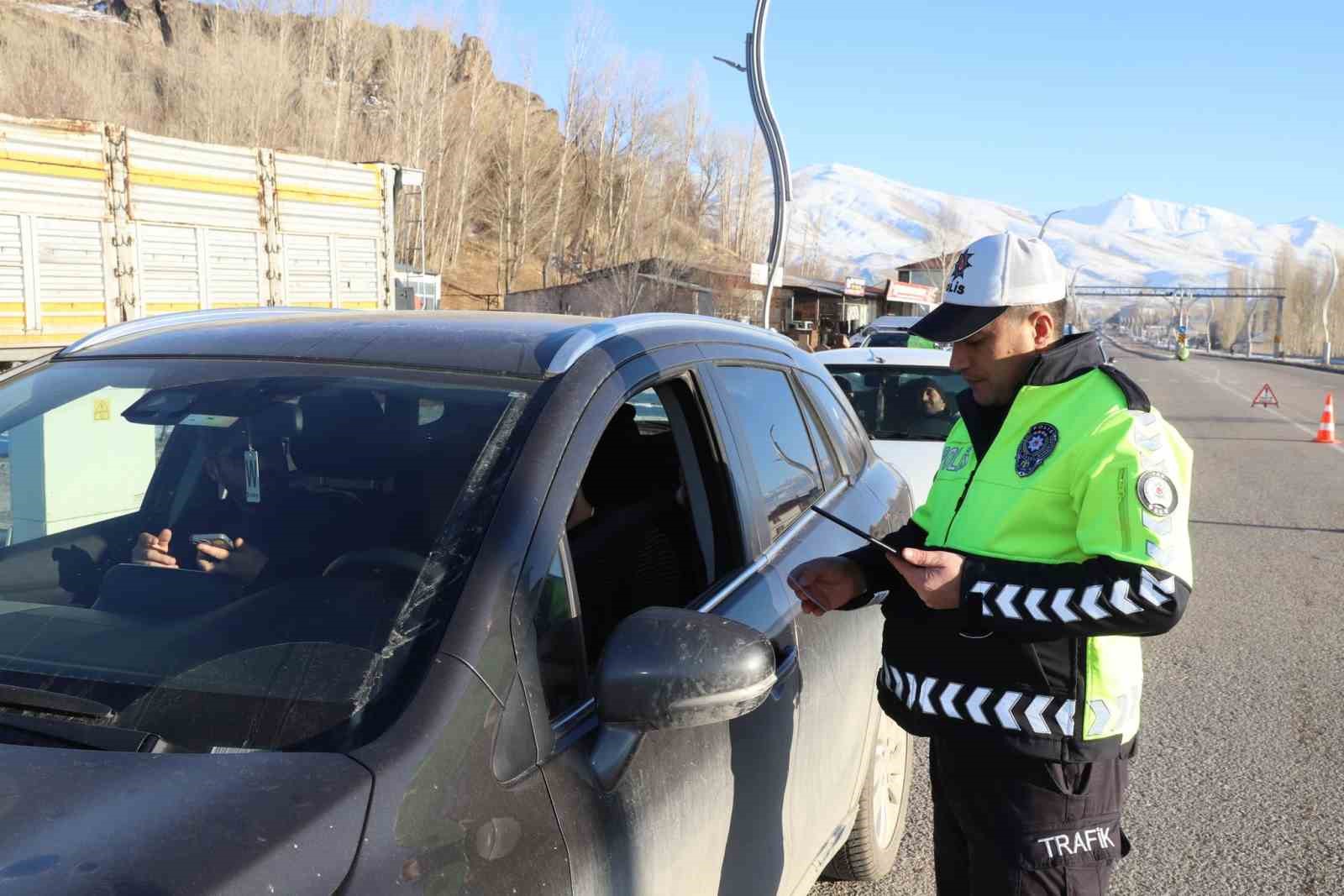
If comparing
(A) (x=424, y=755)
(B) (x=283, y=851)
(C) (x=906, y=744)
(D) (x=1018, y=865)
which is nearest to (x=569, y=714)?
(A) (x=424, y=755)

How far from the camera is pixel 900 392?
7883mm

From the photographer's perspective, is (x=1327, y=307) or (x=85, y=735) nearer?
(x=85, y=735)

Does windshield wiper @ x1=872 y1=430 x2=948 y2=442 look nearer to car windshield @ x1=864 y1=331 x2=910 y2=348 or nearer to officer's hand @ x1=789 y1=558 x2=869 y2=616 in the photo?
officer's hand @ x1=789 y1=558 x2=869 y2=616

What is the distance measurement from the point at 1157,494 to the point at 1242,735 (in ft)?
12.5

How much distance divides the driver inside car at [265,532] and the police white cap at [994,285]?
3.76ft

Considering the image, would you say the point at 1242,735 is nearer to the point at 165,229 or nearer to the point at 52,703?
the point at 52,703

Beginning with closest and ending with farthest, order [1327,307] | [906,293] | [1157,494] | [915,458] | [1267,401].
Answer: [1157,494]
[915,458]
[1267,401]
[906,293]
[1327,307]

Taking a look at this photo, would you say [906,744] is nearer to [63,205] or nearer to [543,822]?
[543,822]

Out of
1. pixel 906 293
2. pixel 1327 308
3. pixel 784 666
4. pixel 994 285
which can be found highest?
pixel 994 285

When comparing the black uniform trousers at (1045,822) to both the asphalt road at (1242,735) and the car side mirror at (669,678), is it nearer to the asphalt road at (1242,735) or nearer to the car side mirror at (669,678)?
the car side mirror at (669,678)

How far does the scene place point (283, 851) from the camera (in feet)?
4.62

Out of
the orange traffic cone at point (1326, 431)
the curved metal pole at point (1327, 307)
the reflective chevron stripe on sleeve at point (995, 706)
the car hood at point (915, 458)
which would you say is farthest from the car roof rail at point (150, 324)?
the curved metal pole at point (1327, 307)

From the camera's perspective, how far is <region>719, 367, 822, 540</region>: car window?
296cm

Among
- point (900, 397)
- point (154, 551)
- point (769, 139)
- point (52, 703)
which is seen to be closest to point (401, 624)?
point (52, 703)
